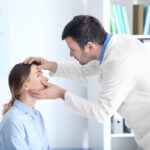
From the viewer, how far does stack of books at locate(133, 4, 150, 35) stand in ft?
7.85

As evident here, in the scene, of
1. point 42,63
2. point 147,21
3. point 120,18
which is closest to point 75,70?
point 42,63

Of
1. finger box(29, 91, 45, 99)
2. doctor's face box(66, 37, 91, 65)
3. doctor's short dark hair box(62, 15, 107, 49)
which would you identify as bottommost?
finger box(29, 91, 45, 99)

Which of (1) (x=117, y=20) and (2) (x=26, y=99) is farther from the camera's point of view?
(1) (x=117, y=20)

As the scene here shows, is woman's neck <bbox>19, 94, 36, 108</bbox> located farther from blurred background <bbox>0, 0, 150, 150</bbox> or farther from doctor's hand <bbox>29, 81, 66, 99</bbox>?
blurred background <bbox>0, 0, 150, 150</bbox>

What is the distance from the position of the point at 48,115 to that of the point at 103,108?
1.12 meters

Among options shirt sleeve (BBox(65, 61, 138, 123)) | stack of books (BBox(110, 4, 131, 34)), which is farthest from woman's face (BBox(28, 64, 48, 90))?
stack of books (BBox(110, 4, 131, 34))

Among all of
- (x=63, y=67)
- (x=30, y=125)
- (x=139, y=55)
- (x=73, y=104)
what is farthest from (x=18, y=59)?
(x=139, y=55)

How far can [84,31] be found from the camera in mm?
1678

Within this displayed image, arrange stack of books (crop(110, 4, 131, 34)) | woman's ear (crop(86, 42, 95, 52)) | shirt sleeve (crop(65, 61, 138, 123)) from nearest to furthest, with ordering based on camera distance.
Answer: shirt sleeve (crop(65, 61, 138, 123)), woman's ear (crop(86, 42, 95, 52)), stack of books (crop(110, 4, 131, 34))

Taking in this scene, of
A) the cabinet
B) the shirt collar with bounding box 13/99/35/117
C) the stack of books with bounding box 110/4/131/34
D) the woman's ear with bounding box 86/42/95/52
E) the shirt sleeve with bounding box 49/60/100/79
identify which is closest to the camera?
the woman's ear with bounding box 86/42/95/52

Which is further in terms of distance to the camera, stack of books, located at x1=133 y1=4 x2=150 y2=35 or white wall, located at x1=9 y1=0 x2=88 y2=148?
white wall, located at x1=9 y1=0 x2=88 y2=148

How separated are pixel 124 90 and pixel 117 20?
88 cm

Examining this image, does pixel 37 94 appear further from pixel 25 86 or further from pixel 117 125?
pixel 117 125

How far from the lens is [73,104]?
5.56 feet
